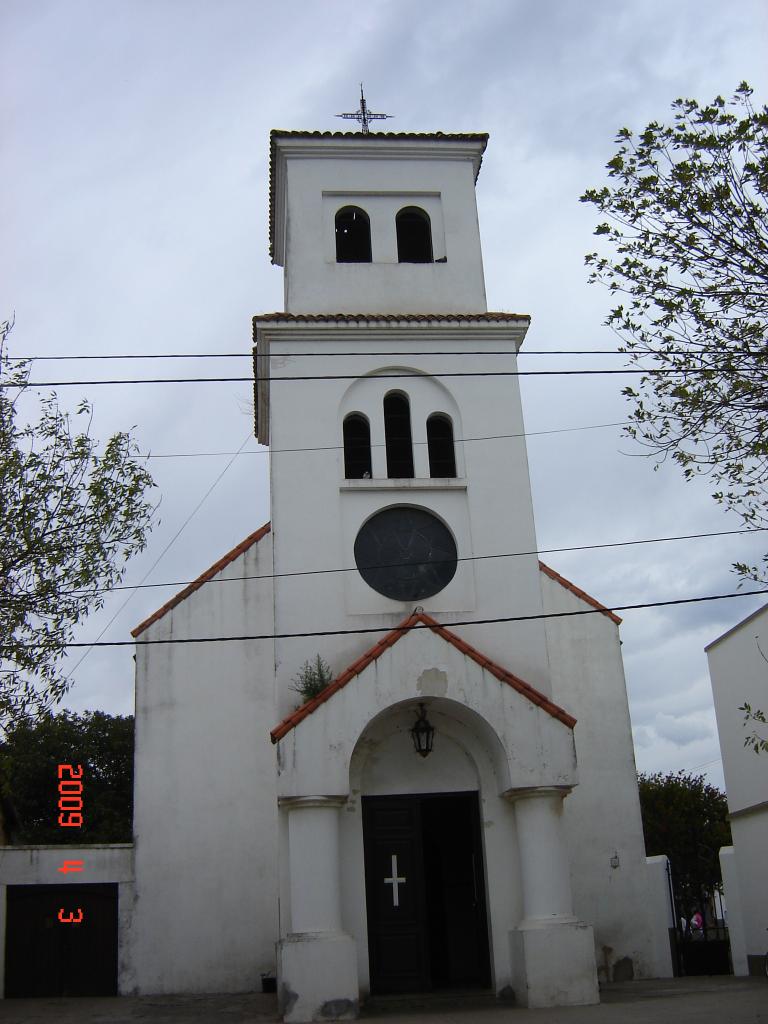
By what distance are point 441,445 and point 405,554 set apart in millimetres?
2282

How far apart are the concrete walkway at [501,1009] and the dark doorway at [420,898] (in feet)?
3.83

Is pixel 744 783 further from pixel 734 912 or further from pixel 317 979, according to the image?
pixel 317 979

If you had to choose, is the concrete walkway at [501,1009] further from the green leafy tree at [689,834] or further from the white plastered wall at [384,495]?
the green leafy tree at [689,834]

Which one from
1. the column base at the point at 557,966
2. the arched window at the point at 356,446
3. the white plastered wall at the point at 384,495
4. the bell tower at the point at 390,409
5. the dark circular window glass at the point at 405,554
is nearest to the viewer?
the column base at the point at 557,966

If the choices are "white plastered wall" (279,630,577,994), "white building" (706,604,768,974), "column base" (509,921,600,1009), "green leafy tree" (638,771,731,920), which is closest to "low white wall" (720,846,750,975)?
"white building" (706,604,768,974)

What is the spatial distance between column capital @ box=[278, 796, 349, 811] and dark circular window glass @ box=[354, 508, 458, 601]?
380cm

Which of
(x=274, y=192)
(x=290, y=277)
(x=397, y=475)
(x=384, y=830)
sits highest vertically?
(x=274, y=192)

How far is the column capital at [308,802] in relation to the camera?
15727 millimetres

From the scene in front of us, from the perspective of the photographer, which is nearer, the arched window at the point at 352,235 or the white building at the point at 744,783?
the arched window at the point at 352,235

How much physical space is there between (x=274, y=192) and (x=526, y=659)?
36.7 ft

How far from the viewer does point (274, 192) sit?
75.6 feet

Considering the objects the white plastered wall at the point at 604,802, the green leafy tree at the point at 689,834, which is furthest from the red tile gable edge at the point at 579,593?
the green leafy tree at the point at 689,834

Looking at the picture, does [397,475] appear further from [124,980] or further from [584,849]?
[124,980]

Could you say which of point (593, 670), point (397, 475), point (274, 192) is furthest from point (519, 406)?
point (274, 192)
